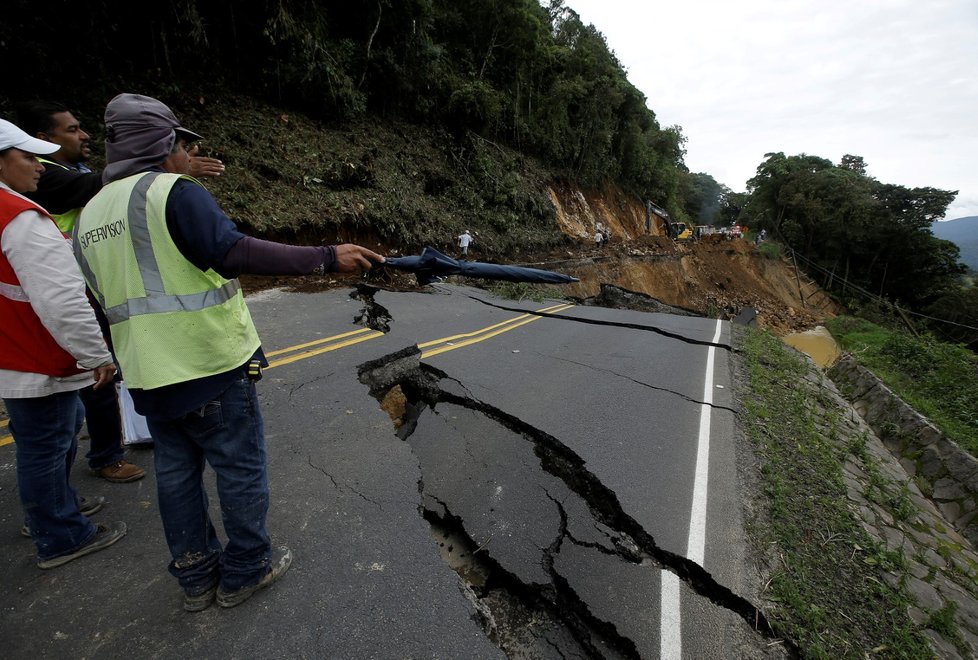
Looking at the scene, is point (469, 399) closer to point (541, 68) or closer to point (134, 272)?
point (134, 272)

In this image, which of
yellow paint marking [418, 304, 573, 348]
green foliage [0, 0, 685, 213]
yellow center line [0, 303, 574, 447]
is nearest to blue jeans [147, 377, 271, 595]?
yellow center line [0, 303, 574, 447]

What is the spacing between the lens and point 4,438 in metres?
3.10

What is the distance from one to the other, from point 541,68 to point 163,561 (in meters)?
28.4

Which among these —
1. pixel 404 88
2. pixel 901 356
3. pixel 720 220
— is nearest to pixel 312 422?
pixel 901 356

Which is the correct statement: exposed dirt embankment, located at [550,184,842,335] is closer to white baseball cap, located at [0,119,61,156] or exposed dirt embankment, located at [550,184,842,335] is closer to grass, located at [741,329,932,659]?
grass, located at [741,329,932,659]

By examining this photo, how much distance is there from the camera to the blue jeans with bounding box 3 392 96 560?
2014 mm

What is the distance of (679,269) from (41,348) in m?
29.1

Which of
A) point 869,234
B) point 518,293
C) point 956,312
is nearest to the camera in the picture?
point 518,293

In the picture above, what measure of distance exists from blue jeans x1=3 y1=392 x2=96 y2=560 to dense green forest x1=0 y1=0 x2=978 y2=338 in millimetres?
10266

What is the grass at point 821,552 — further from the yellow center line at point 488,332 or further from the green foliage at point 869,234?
the green foliage at point 869,234

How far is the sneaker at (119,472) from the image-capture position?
280 centimetres

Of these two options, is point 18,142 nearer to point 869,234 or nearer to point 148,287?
point 148,287

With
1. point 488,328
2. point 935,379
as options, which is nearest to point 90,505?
point 488,328

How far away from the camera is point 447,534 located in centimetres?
278
